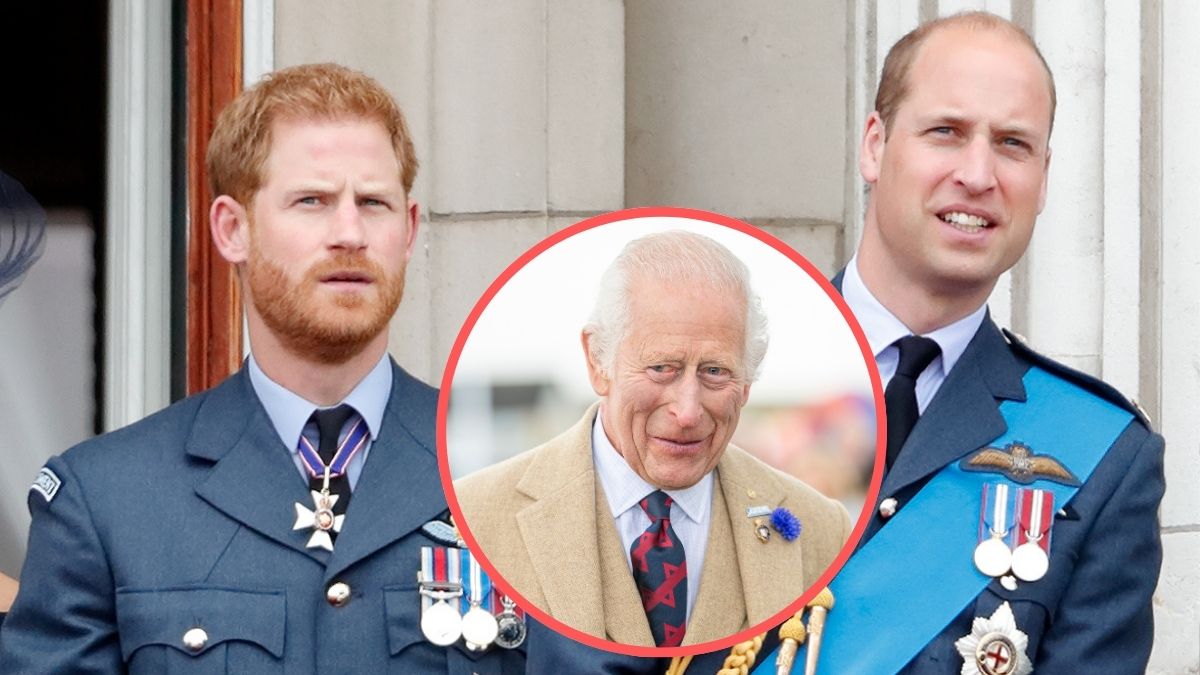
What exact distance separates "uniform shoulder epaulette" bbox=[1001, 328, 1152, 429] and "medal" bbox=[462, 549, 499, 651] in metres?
1.01

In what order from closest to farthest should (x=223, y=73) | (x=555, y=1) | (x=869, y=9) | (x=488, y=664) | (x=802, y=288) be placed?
1. (x=802, y=288)
2. (x=488, y=664)
3. (x=223, y=73)
4. (x=555, y=1)
5. (x=869, y=9)

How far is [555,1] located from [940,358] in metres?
2.09

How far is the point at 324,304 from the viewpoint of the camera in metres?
3.23

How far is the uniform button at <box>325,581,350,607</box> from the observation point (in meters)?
3.30

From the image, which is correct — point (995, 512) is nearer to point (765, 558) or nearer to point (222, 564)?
point (765, 558)

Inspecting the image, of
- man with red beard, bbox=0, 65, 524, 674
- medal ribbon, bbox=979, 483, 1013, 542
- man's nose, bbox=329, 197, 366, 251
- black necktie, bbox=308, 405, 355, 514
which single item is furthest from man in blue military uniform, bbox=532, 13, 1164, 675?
man's nose, bbox=329, 197, 366, 251

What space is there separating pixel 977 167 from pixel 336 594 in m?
1.21

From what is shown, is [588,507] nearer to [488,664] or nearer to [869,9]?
[488,664]

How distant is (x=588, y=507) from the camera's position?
9.91 ft

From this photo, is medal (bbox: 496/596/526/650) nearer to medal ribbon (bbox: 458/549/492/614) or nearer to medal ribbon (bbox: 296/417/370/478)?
medal ribbon (bbox: 458/549/492/614)

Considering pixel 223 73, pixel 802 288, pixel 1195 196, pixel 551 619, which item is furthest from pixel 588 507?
pixel 1195 196

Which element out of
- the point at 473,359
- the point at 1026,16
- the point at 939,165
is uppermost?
the point at 1026,16

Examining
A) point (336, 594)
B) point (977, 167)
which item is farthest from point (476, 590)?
point (977, 167)

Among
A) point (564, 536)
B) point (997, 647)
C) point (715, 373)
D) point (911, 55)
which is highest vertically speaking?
point (911, 55)
